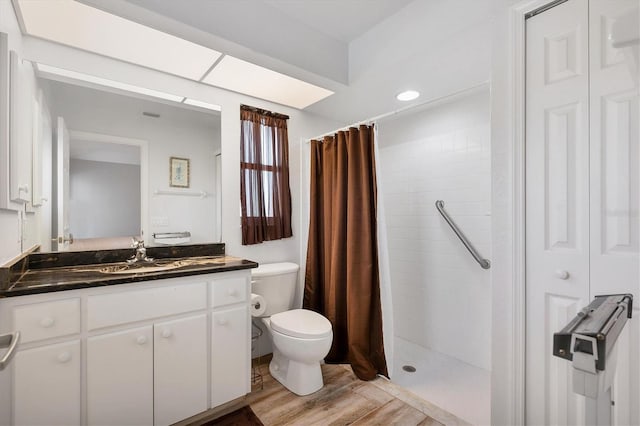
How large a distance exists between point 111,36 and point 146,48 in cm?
17

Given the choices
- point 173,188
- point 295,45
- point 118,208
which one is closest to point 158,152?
point 173,188

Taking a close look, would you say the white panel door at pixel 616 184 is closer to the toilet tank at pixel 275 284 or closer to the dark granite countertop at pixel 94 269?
the dark granite countertop at pixel 94 269

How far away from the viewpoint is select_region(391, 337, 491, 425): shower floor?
1.75 m

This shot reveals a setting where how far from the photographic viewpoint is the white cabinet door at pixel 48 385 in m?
1.20

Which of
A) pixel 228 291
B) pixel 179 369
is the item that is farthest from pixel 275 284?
pixel 179 369

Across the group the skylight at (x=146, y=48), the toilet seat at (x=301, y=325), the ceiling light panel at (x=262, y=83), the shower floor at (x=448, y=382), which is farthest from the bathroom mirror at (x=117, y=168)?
the shower floor at (x=448, y=382)

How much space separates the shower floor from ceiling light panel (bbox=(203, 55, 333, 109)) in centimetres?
217

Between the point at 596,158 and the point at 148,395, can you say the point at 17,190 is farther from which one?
the point at 596,158

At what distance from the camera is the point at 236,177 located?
2279mm

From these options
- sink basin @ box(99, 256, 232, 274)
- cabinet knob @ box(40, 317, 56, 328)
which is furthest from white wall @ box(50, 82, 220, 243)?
cabinet knob @ box(40, 317, 56, 328)

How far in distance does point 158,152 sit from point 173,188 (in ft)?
0.83

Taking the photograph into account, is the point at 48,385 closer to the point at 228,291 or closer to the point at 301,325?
the point at 228,291

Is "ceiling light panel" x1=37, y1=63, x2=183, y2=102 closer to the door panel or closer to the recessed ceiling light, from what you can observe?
the recessed ceiling light

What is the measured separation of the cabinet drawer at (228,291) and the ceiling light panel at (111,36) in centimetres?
135
